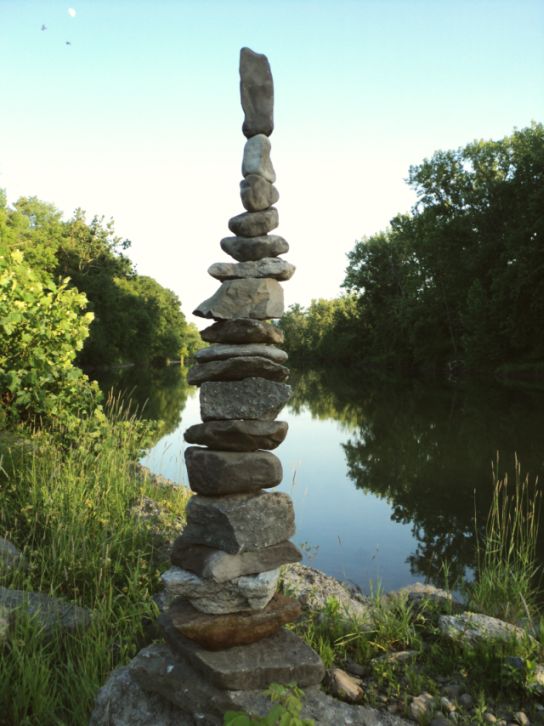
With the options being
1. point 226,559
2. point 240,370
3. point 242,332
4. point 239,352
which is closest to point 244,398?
point 240,370

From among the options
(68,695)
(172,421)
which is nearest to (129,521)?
(68,695)

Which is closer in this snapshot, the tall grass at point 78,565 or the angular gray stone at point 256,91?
the tall grass at point 78,565

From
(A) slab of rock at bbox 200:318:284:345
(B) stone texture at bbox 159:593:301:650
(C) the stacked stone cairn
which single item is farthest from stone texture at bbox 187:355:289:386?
(B) stone texture at bbox 159:593:301:650

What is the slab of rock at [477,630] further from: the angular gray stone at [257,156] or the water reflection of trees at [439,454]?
the angular gray stone at [257,156]

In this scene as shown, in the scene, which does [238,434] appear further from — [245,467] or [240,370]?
[240,370]

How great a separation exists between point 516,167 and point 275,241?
4412 centimetres

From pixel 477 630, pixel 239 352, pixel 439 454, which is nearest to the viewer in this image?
pixel 239 352

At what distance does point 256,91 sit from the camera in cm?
383

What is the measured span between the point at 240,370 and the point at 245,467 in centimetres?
63

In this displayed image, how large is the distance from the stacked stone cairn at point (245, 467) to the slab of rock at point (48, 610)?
0.88m

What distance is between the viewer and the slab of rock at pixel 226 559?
11.4 ft

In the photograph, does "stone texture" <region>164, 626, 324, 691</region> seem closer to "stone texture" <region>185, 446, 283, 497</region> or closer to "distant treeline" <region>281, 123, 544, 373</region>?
"stone texture" <region>185, 446, 283, 497</region>

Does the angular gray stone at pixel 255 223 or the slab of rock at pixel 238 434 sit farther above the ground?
the angular gray stone at pixel 255 223

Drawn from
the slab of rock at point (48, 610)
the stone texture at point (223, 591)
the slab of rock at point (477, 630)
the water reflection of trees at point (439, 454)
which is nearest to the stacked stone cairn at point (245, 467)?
the stone texture at point (223, 591)
